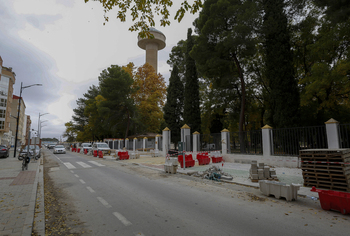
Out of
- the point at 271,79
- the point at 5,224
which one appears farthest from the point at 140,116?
the point at 5,224

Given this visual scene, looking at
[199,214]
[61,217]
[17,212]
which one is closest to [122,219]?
[61,217]

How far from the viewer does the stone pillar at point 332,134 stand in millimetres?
11008

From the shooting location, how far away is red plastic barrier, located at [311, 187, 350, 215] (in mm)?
4758

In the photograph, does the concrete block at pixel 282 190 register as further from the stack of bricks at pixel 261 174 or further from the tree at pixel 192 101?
the tree at pixel 192 101

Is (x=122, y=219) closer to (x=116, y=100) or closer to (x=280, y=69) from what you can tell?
(x=280, y=69)

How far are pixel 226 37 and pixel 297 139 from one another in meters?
11.9

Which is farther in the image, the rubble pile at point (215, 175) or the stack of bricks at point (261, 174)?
the rubble pile at point (215, 175)

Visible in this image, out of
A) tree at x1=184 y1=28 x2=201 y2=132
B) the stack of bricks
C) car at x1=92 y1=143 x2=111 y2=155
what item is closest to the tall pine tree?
the stack of bricks

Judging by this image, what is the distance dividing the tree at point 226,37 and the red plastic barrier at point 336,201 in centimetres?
1682

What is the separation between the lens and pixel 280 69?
17797mm

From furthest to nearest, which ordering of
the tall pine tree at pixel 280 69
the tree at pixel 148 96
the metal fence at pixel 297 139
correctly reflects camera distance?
the tree at pixel 148 96 < the tall pine tree at pixel 280 69 < the metal fence at pixel 297 139

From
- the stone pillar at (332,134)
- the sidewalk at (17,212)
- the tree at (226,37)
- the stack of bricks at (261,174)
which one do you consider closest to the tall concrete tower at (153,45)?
the tree at (226,37)

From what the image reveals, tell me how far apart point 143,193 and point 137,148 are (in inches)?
971

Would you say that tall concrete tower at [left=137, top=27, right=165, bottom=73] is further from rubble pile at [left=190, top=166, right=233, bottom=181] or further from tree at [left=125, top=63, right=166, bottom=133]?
rubble pile at [left=190, top=166, right=233, bottom=181]
